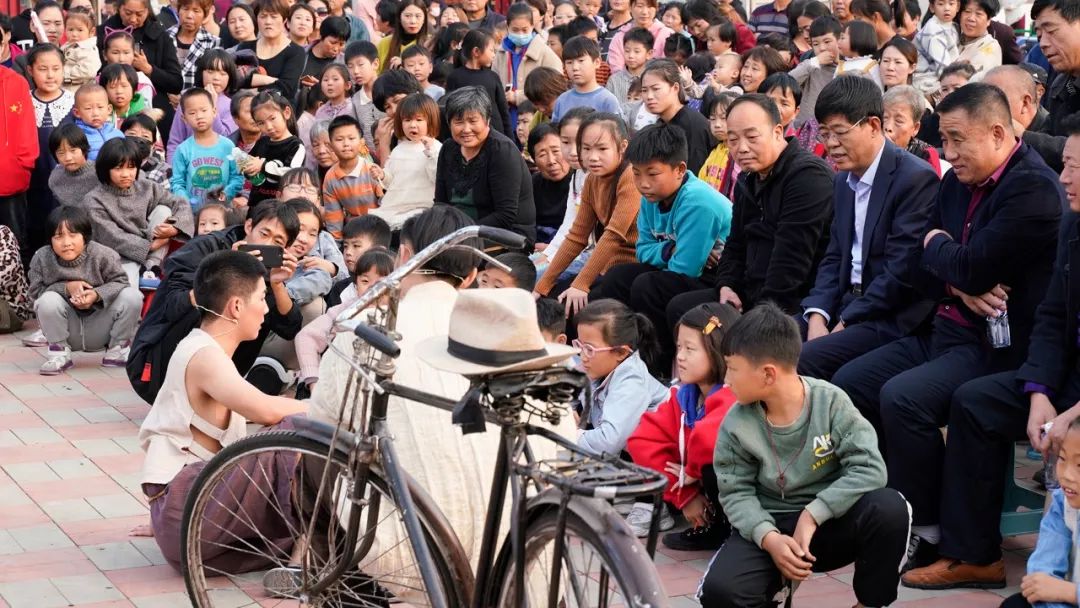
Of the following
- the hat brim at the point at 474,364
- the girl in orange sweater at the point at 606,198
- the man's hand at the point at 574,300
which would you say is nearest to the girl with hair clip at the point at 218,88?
the girl in orange sweater at the point at 606,198

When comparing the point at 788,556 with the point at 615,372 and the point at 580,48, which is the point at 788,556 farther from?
the point at 580,48

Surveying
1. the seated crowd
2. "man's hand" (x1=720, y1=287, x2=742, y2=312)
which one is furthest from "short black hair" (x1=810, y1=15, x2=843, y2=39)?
"man's hand" (x1=720, y1=287, x2=742, y2=312)

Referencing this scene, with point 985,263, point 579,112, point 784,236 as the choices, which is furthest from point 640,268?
point 985,263

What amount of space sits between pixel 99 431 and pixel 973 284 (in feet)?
13.0

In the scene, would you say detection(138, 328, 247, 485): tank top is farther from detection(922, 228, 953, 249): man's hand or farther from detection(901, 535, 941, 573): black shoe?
detection(922, 228, 953, 249): man's hand

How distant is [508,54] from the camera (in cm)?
1124

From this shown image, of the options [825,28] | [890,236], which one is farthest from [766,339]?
[825,28]

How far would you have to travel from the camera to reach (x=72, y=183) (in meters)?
8.68

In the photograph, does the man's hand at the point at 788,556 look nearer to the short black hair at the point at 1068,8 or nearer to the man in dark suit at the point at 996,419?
the man in dark suit at the point at 996,419

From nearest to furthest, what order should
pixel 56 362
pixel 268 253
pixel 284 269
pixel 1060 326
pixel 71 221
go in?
pixel 1060 326 < pixel 268 253 < pixel 284 269 < pixel 56 362 < pixel 71 221

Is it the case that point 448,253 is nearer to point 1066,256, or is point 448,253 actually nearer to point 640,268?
point 1066,256

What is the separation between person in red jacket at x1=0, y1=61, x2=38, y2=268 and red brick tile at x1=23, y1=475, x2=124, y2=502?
3727mm

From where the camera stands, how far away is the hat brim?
304cm

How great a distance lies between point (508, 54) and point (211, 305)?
667 cm
